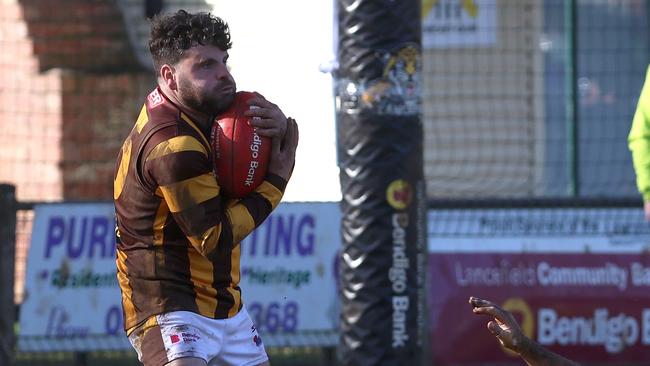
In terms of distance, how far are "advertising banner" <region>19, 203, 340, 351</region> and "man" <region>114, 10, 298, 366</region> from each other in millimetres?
3625

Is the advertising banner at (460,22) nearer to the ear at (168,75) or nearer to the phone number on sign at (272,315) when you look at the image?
the phone number on sign at (272,315)

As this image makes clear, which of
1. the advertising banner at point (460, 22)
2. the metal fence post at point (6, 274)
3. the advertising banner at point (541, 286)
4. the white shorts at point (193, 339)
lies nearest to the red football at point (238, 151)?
the white shorts at point (193, 339)

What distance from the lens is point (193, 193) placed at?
188 inches

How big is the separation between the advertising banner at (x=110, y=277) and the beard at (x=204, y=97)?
391cm

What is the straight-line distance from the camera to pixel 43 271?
8.83 metres

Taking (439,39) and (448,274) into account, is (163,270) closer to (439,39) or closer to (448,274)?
(448,274)

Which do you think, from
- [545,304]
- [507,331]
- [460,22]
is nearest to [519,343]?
[507,331]

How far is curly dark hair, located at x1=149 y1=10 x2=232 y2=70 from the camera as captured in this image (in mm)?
4910

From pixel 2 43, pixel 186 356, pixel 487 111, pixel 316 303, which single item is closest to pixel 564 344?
pixel 316 303

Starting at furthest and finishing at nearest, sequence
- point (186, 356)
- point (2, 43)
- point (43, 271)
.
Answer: point (2, 43)
point (43, 271)
point (186, 356)

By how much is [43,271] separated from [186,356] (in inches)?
160

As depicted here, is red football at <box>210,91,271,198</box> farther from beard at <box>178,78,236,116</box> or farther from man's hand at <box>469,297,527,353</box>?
man's hand at <box>469,297,527,353</box>

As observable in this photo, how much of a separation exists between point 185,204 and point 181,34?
2.03ft

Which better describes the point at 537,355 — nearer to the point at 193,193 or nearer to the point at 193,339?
the point at 193,193
